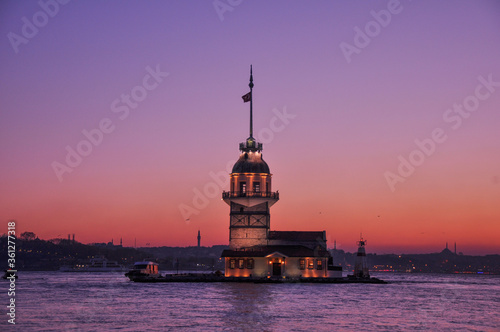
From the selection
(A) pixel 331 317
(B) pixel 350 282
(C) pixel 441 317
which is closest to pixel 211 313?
(A) pixel 331 317

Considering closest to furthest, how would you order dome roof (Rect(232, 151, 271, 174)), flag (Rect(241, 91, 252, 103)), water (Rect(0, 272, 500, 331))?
water (Rect(0, 272, 500, 331)) → dome roof (Rect(232, 151, 271, 174)) → flag (Rect(241, 91, 252, 103))

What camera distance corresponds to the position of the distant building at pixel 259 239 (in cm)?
9356

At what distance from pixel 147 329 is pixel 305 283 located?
5057 centimetres

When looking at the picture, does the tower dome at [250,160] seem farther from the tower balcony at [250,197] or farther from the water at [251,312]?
the water at [251,312]

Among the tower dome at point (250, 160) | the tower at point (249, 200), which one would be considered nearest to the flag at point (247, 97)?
the tower at point (249, 200)

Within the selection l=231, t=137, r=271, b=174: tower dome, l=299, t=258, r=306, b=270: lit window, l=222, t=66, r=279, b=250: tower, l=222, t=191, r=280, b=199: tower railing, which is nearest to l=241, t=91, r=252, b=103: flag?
l=222, t=66, r=279, b=250: tower

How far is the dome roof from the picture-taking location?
318 ft

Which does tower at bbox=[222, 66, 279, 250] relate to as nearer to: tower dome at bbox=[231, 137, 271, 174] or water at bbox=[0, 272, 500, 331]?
tower dome at bbox=[231, 137, 271, 174]

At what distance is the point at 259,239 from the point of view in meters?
95.3

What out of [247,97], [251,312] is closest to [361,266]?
[247,97]

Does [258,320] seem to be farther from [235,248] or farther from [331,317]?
[235,248]

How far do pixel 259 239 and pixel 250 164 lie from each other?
10.0 m

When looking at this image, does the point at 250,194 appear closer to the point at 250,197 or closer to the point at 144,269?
the point at 250,197

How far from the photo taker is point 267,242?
313 ft
